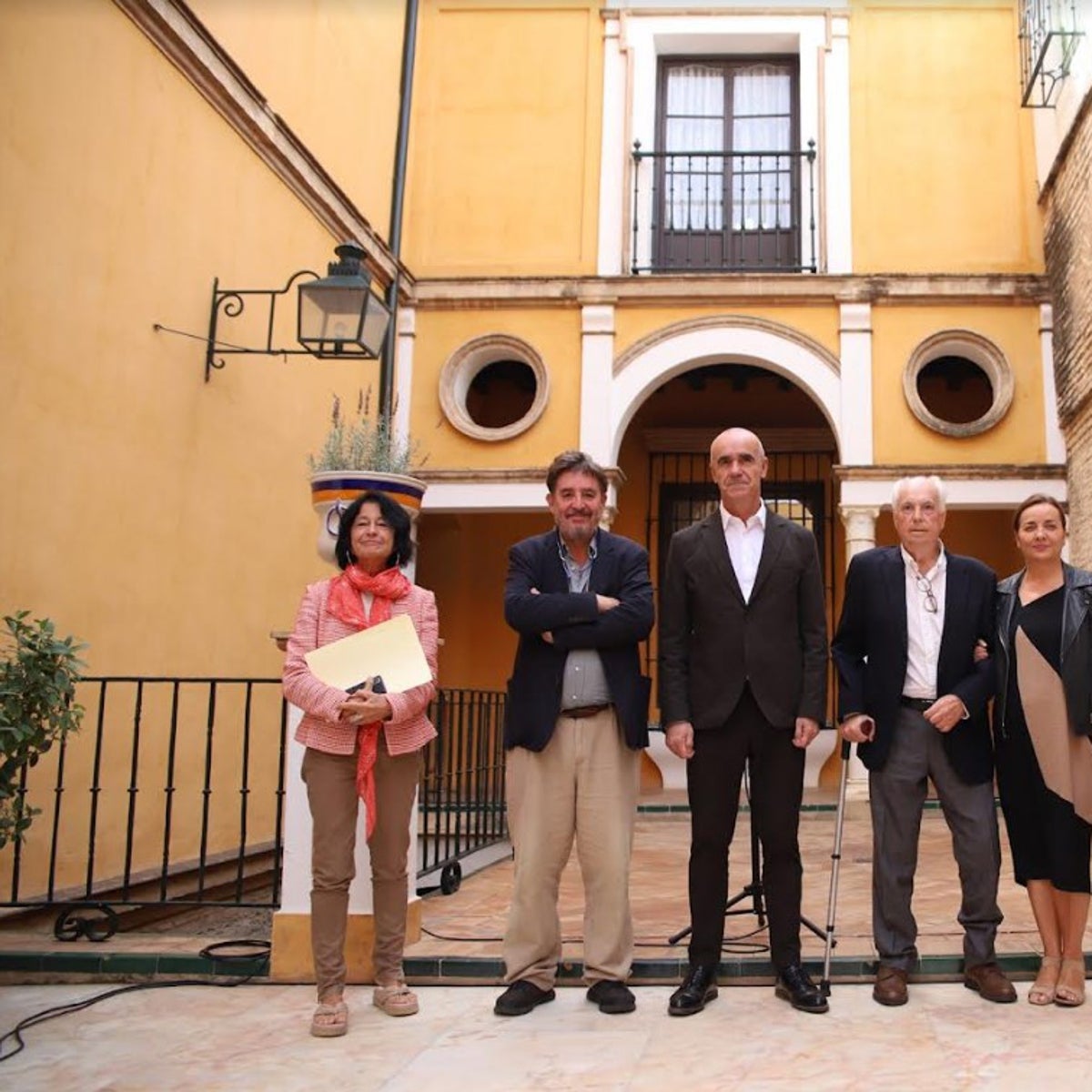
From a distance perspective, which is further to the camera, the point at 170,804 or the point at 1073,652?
the point at 170,804

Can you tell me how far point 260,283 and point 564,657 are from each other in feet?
16.1

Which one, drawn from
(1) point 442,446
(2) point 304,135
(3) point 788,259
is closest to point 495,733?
(1) point 442,446

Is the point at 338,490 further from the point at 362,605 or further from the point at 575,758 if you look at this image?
the point at 575,758

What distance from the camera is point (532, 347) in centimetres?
1001

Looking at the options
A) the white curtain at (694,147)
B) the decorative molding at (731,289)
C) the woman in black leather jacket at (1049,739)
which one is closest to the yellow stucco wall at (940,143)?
the decorative molding at (731,289)

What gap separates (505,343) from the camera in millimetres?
10062

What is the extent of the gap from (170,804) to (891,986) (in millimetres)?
2879

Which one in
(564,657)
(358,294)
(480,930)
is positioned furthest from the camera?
(358,294)

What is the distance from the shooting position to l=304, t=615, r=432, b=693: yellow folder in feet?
11.3

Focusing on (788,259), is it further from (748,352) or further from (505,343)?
Result: (505,343)

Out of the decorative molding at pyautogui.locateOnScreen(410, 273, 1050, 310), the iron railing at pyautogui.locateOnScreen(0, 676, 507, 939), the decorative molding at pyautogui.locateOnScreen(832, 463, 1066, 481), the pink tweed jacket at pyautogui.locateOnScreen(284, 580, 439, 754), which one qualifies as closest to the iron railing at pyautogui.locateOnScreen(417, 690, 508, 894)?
the iron railing at pyautogui.locateOnScreen(0, 676, 507, 939)

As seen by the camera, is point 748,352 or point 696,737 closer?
point 696,737

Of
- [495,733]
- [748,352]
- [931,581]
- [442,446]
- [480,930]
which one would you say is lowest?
[480,930]

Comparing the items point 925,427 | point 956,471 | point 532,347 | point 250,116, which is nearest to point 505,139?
point 532,347
